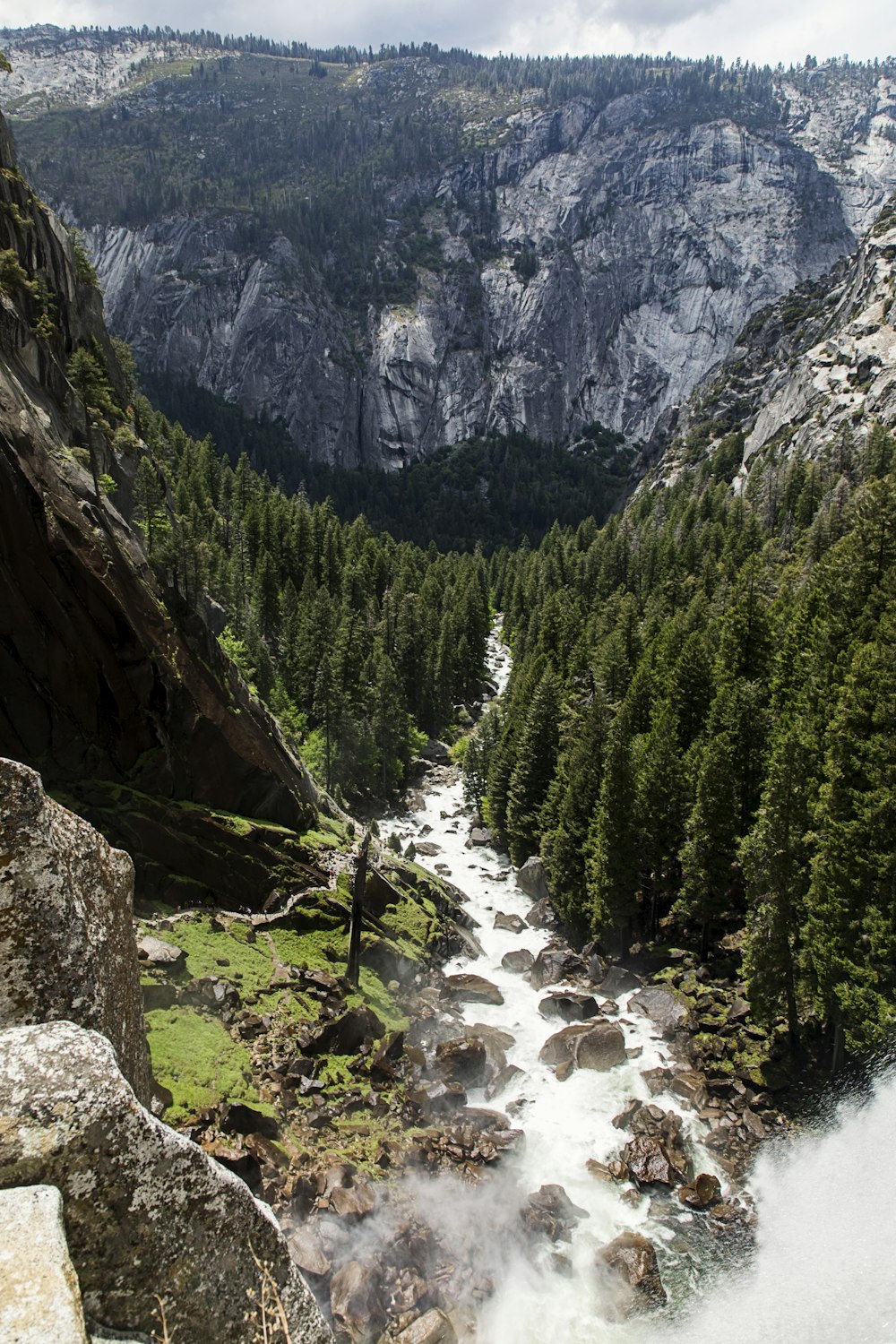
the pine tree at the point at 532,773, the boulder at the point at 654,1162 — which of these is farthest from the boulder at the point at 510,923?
the boulder at the point at 654,1162

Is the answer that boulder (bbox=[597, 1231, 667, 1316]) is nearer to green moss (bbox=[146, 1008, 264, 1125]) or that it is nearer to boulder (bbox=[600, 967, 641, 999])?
green moss (bbox=[146, 1008, 264, 1125])

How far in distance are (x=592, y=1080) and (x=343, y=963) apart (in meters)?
12.2

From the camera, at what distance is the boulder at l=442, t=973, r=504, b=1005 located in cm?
3800

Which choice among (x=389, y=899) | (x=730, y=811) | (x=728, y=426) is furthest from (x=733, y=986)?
(x=728, y=426)

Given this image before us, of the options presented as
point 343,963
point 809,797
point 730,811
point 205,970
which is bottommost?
point 343,963

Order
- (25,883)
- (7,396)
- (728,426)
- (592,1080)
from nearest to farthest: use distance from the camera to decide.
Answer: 1. (25,883)
2. (7,396)
3. (592,1080)
4. (728,426)

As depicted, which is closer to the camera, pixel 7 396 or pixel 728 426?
pixel 7 396

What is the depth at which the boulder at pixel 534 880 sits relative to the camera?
5531 centimetres

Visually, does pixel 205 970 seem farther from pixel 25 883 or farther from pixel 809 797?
pixel 809 797

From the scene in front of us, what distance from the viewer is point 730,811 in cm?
4022

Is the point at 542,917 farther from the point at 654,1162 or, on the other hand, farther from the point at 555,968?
the point at 654,1162

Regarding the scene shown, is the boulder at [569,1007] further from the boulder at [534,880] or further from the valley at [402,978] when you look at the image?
the boulder at [534,880]

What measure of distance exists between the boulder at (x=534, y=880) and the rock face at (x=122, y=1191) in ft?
162

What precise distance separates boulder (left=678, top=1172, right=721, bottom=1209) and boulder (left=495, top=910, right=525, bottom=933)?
2378cm
